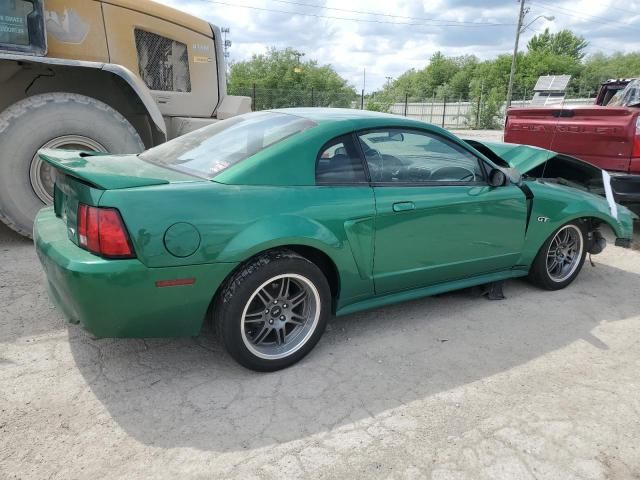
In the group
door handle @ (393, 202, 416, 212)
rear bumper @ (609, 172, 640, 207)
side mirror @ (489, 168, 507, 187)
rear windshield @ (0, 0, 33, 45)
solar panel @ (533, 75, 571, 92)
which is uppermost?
rear windshield @ (0, 0, 33, 45)

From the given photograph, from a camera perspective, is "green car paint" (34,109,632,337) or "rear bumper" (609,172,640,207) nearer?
"green car paint" (34,109,632,337)

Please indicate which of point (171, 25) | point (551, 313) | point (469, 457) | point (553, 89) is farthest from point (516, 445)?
point (553, 89)

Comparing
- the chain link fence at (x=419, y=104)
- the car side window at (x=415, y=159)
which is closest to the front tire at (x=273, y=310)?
the car side window at (x=415, y=159)

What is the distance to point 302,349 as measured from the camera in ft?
9.66

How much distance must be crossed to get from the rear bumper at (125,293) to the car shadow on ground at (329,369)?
1.17ft

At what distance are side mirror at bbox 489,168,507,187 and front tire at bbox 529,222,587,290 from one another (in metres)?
0.83

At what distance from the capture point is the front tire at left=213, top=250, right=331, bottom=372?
2641 mm

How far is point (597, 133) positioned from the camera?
19.2 feet

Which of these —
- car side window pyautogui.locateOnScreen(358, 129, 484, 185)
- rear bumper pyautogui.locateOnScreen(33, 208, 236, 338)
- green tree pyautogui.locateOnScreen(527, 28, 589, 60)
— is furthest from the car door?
green tree pyautogui.locateOnScreen(527, 28, 589, 60)

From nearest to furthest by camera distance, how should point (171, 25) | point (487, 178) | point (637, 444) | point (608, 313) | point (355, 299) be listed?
point (637, 444) < point (355, 299) < point (487, 178) < point (608, 313) < point (171, 25)

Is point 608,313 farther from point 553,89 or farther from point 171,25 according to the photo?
point 553,89

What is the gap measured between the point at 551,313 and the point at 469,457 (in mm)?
1998

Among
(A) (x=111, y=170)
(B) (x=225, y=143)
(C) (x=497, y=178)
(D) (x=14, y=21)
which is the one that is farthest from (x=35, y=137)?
(C) (x=497, y=178)

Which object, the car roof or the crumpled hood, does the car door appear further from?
the crumpled hood
